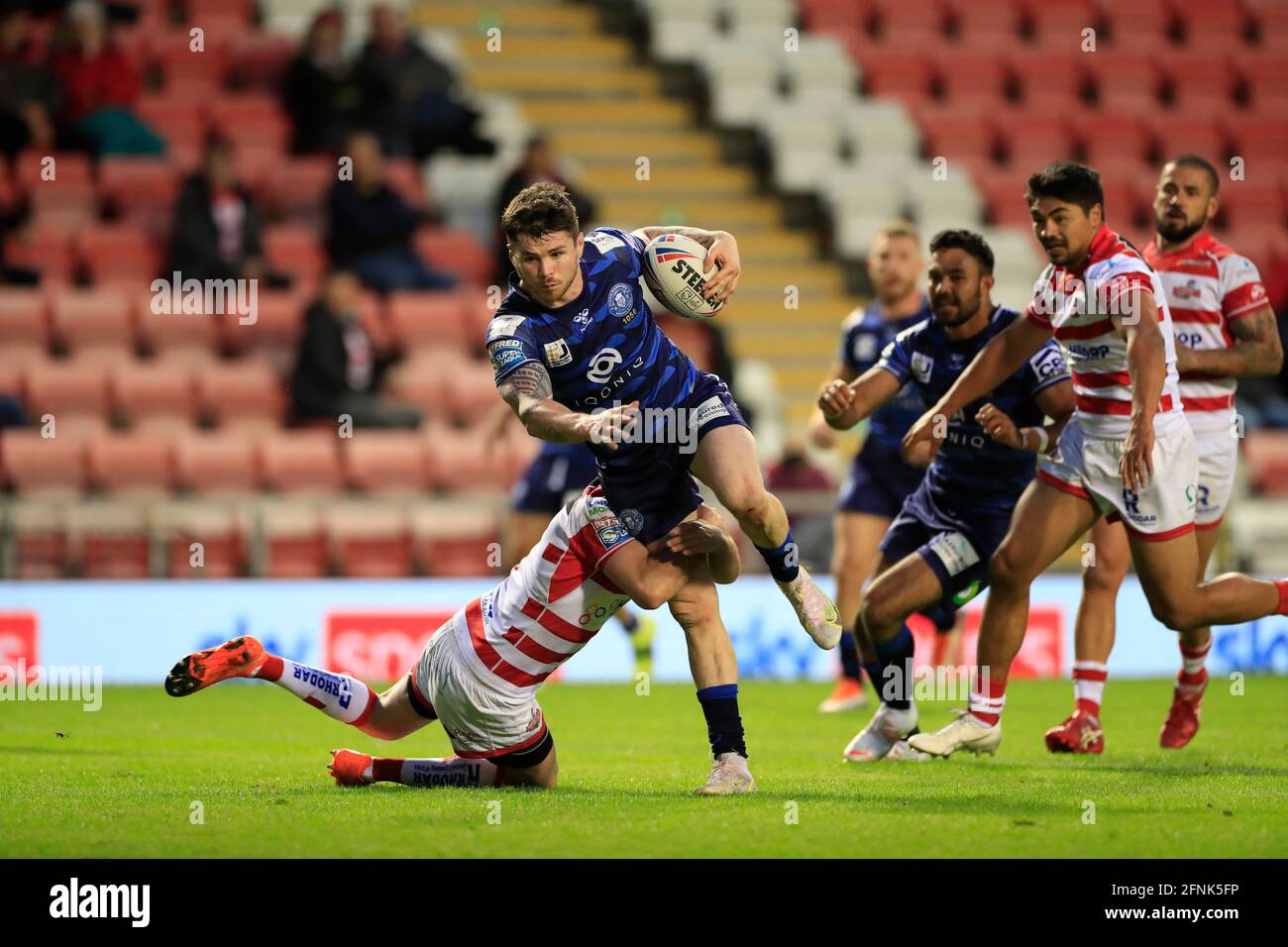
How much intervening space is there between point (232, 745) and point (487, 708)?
2.37 metres

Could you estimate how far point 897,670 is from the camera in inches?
293

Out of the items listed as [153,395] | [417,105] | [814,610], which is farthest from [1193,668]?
[417,105]

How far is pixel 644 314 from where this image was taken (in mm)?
6289

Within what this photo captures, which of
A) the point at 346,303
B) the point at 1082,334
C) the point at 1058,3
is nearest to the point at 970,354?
the point at 1082,334

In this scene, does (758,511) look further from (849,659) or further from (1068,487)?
(849,659)

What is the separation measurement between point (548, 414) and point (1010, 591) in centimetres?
236

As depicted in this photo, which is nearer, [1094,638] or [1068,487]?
[1068,487]

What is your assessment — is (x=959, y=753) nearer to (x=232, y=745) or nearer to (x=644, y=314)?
(x=644, y=314)

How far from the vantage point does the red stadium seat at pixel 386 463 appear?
43.8 feet

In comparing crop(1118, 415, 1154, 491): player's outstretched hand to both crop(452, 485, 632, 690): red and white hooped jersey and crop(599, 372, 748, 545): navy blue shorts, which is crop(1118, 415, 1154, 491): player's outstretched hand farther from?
crop(452, 485, 632, 690): red and white hooped jersey

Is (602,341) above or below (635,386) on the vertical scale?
above

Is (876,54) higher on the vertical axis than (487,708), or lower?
higher

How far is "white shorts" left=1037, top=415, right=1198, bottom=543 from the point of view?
6.83 m

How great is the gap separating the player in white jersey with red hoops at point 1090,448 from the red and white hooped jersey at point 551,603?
5.35 ft
